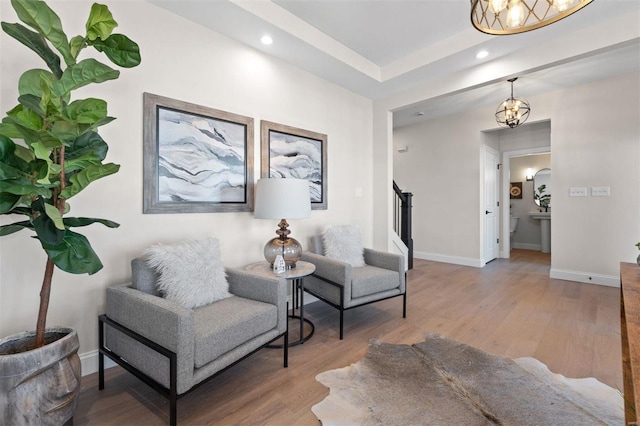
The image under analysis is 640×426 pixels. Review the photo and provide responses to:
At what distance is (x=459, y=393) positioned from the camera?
1707 millimetres

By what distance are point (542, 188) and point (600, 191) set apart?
3455 mm

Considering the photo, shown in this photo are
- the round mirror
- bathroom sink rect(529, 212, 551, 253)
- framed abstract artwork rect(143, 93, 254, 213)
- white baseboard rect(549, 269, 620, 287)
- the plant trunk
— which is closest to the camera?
the plant trunk

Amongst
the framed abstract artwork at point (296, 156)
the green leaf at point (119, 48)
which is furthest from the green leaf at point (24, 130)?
the framed abstract artwork at point (296, 156)

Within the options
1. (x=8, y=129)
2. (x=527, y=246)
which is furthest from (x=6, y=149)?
(x=527, y=246)

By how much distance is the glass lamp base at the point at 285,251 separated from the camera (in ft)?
8.05

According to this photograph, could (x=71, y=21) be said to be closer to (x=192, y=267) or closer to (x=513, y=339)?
(x=192, y=267)

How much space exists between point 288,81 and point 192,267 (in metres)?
2.16

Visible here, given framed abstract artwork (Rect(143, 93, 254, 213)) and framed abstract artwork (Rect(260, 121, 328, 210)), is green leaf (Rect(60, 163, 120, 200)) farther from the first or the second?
framed abstract artwork (Rect(260, 121, 328, 210))

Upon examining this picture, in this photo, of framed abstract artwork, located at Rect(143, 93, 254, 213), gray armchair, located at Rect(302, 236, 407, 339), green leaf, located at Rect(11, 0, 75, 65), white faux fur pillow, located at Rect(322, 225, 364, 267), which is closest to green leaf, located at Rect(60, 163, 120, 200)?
green leaf, located at Rect(11, 0, 75, 65)

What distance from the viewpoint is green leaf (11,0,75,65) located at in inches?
48.6

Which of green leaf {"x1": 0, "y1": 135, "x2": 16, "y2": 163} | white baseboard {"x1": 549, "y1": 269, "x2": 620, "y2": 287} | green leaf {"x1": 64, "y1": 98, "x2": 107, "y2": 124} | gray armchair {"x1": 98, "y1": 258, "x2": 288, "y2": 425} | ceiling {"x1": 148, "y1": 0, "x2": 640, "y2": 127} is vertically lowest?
white baseboard {"x1": 549, "y1": 269, "x2": 620, "y2": 287}

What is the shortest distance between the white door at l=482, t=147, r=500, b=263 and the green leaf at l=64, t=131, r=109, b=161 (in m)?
5.36

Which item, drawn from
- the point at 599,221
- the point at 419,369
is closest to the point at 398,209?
the point at 599,221

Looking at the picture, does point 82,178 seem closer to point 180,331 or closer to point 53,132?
point 53,132
